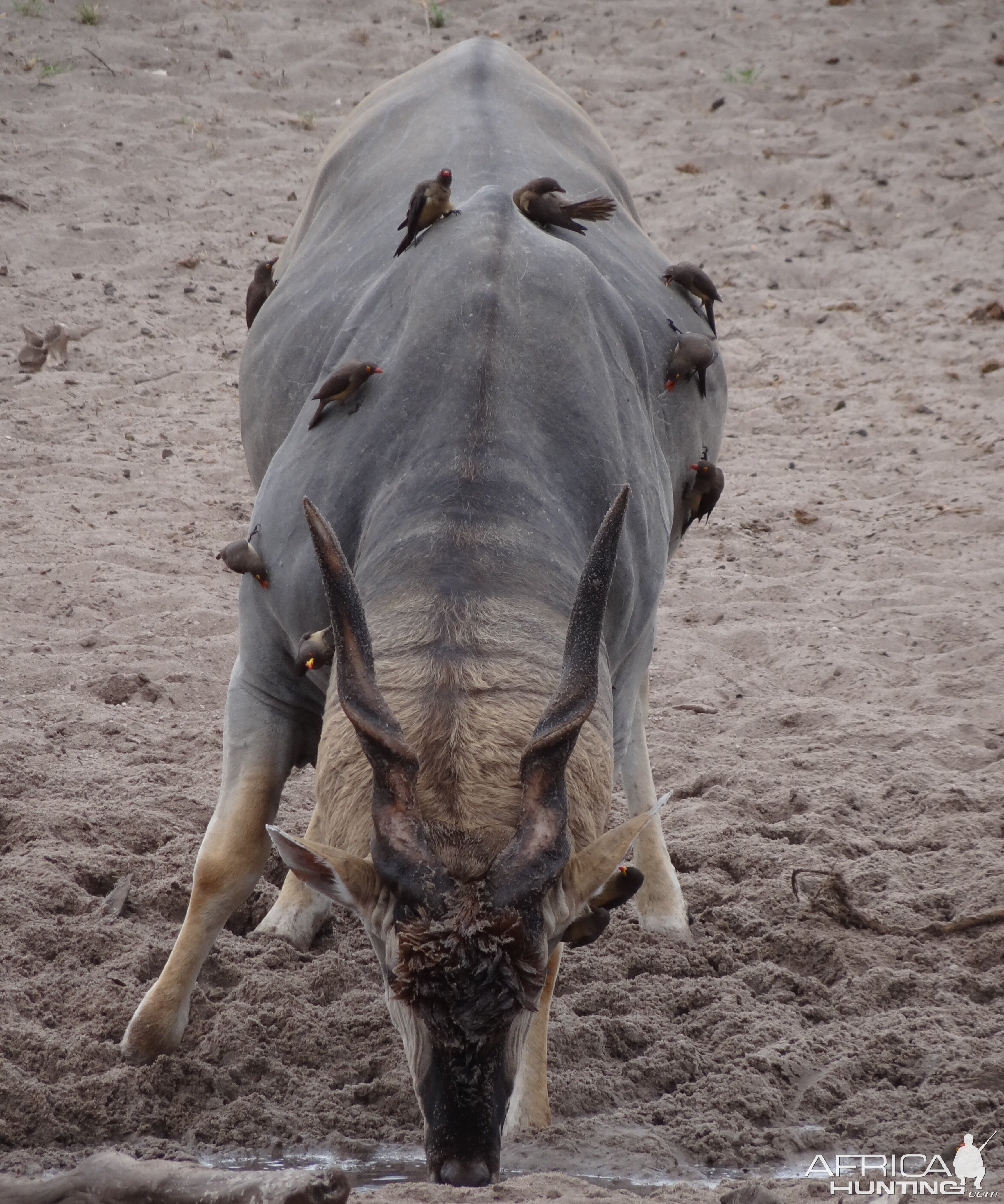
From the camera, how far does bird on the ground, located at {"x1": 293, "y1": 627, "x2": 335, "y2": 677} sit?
3346 mm

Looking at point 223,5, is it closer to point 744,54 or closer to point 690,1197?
point 744,54

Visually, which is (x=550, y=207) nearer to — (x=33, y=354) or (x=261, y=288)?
(x=261, y=288)

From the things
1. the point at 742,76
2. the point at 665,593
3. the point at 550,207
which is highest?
the point at 550,207

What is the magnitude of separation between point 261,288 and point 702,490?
1675 mm

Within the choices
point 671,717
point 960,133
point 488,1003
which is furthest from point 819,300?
point 488,1003

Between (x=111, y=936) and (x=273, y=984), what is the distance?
479mm

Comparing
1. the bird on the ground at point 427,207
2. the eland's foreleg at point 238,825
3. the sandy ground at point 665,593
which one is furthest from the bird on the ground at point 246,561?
the sandy ground at point 665,593

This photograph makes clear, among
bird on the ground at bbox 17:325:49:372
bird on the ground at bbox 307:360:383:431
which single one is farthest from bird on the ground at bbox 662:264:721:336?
bird on the ground at bbox 17:325:49:372

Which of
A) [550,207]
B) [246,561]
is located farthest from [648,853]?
[550,207]

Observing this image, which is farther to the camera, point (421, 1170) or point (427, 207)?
point (427, 207)

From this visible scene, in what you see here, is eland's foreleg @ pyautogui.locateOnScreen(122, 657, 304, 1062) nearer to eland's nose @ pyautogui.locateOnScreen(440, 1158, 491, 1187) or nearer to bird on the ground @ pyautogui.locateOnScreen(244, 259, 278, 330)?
eland's nose @ pyautogui.locateOnScreen(440, 1158, 491, 1187)

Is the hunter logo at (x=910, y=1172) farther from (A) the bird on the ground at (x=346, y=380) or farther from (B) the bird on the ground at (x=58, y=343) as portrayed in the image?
(B) the bird on the ground at (x=58, y=343)

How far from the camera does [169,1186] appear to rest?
2676mm

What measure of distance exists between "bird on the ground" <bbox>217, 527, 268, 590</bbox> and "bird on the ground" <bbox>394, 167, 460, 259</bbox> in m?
0.89
